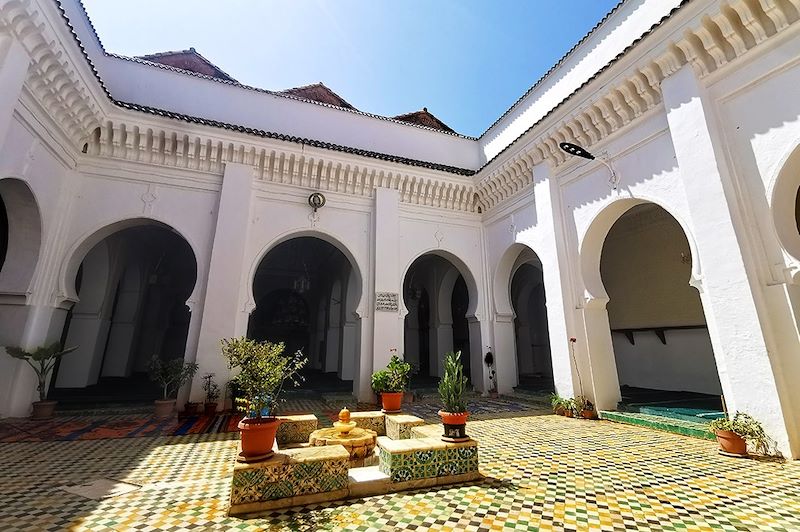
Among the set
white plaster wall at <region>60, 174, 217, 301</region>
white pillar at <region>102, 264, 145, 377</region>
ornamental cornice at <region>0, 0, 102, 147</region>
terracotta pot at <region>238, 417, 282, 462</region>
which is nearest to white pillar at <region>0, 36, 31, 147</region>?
ornamental cornice at <region>0, 0, 102, 147</region>

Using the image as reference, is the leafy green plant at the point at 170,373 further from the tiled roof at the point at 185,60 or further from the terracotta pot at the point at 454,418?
the tiled roof at the point at 185,60

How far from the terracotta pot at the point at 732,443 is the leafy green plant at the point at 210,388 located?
22.0ft

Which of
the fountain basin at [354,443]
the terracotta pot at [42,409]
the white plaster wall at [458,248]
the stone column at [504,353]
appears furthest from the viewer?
the white plaster wall at [458,248]

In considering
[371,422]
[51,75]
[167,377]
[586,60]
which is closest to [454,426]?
[371,422]

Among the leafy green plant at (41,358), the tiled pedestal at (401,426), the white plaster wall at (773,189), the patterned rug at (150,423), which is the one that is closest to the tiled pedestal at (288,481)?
the tiled pedestal at (401,426)

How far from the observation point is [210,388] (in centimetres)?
582

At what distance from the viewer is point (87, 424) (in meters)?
4.90

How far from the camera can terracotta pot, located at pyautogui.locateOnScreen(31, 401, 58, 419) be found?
512 cm

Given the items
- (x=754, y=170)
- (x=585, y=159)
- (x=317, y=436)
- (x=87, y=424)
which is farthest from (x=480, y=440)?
(x=87, y=424)

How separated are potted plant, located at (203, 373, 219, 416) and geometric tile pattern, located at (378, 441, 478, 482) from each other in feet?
13.0

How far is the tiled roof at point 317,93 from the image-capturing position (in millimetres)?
11695

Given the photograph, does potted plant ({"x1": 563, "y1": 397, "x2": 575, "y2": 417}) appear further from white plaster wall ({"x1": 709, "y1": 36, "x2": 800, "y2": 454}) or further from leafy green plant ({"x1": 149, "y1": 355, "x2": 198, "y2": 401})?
leafy green plant ({"x1": 149, "y1": 355, "x2": 198, "y2": 401})

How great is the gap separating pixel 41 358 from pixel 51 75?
3.95m

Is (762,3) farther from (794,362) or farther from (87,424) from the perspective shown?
(87,424)
